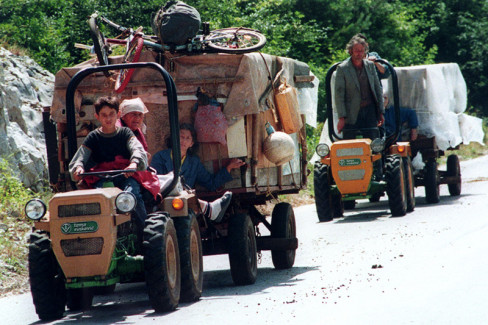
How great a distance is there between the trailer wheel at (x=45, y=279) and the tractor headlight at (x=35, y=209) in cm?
30

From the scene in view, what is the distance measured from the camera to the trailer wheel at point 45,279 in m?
8.16

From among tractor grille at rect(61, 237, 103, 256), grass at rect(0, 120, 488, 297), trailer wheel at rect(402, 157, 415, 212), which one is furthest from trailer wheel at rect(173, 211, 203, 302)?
trailer wheel at rect(402, 157, 415, 212)

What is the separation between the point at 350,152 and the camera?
50.4 feet

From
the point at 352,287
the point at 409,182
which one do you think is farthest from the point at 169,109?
the point at 409,182

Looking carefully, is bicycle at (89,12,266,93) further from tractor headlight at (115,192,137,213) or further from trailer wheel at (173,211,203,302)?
tractor headlight at (115,192,137,213)

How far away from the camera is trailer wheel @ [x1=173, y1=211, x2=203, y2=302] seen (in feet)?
29.0

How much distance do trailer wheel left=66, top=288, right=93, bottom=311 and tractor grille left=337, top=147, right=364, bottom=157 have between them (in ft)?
22.9

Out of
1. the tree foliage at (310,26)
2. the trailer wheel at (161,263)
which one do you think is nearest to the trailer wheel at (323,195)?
the tree foliage at (310,26)

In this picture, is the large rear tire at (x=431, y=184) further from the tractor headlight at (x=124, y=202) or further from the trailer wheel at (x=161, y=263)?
the tractor headlight at (x=124, y=202)

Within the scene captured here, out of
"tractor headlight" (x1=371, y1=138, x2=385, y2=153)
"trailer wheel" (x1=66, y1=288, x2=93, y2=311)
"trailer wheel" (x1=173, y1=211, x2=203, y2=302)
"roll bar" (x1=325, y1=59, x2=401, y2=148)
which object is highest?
"roll bar" (x1=325, y1=59, x2=401, y2=148)

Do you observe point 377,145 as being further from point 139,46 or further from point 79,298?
point 79,298

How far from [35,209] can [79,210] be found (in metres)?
0.42

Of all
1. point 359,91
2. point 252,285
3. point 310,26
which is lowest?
A: point 252,285

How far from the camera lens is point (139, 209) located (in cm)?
852
